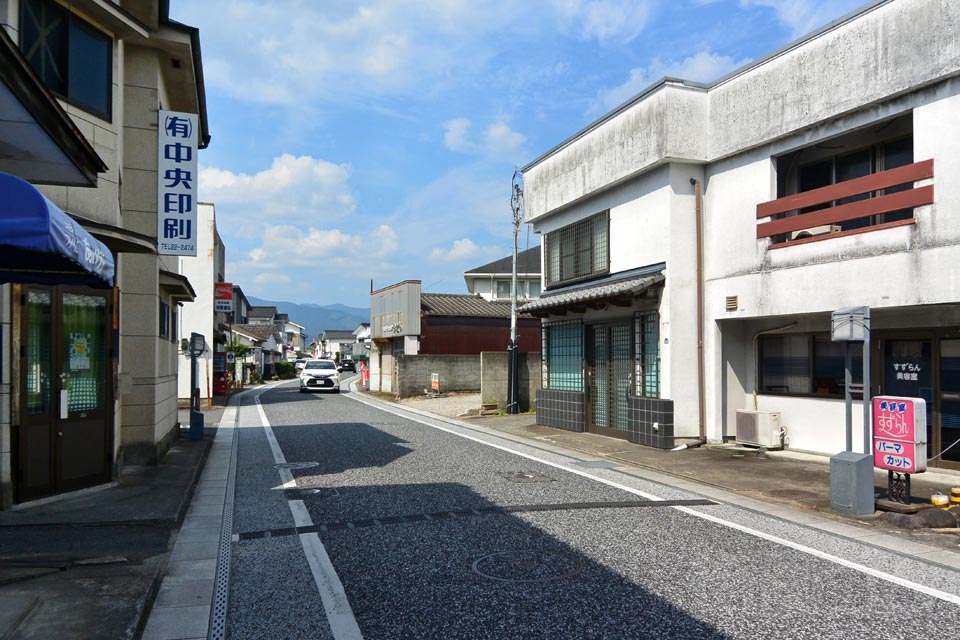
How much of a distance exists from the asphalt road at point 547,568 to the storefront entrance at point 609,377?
487 cm

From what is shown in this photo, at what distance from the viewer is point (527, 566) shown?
582 cm

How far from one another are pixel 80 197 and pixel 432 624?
6942 mm

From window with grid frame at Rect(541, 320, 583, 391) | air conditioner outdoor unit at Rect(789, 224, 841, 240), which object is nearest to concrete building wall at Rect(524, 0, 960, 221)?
air conditioner outdoor unit at Rect(789, 224, 841, 240)

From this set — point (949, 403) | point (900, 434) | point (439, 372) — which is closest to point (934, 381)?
point (949, 403)

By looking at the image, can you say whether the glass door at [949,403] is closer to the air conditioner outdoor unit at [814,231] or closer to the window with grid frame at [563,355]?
the air conditioner outdoor unit at [814,231]

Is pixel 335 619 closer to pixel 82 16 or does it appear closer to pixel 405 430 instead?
pixel 82 16

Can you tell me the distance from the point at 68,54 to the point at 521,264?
41342 mm

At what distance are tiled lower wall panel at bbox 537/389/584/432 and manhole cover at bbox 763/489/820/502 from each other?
736 cm

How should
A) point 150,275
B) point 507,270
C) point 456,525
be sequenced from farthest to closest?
point 507,270
point 150,275
point 456,525

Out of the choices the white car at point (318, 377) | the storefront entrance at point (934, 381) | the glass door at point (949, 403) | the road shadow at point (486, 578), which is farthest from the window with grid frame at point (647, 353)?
the white car at point (318, 377)

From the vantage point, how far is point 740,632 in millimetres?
4406

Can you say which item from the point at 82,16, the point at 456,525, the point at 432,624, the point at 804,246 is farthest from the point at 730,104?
the point at 432,624

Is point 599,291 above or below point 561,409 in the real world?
above

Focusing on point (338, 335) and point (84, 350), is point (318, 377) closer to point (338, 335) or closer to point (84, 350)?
point (84, 350)
